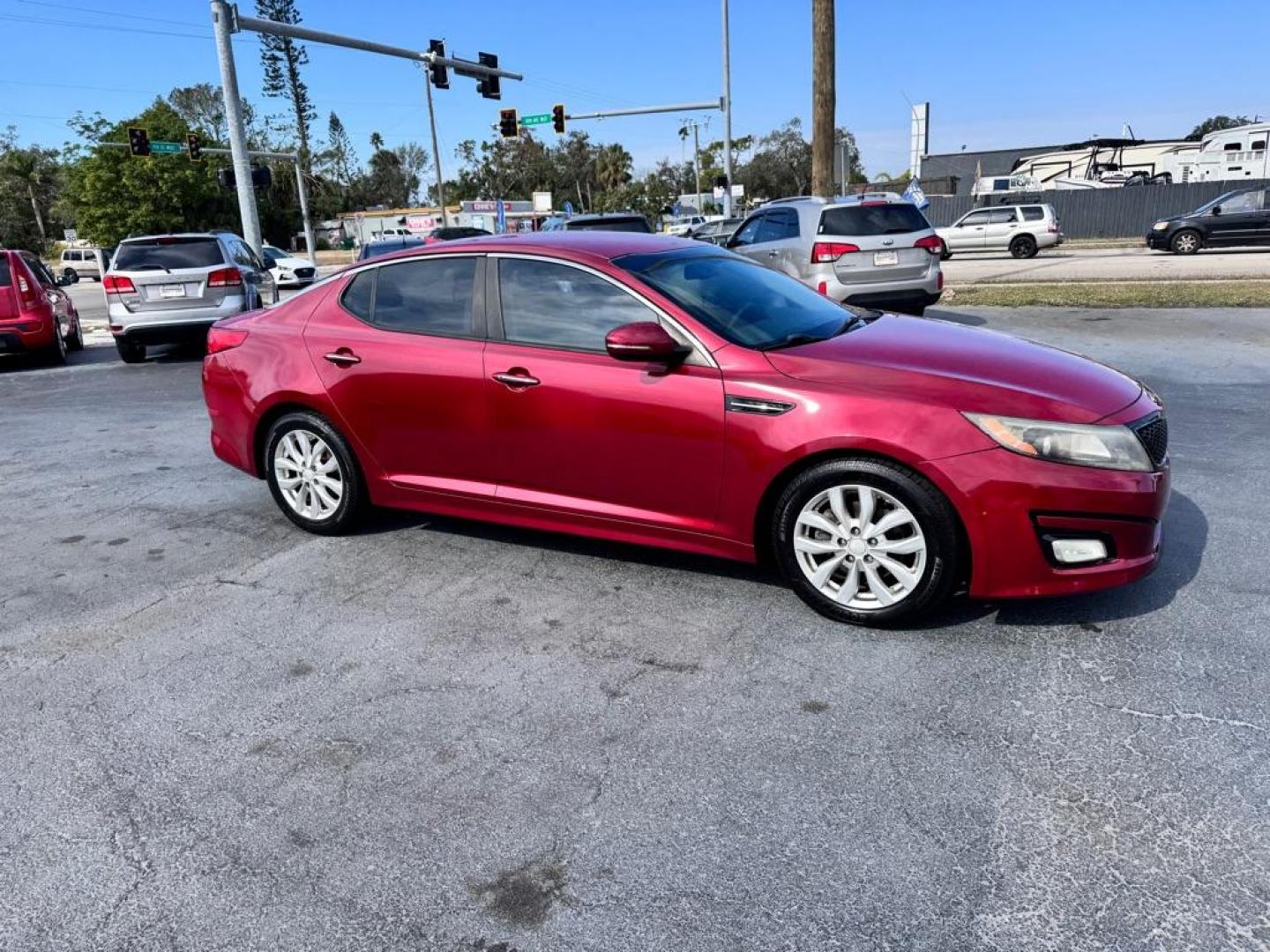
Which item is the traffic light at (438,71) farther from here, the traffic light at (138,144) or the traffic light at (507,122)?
the traffic light at (138,144)

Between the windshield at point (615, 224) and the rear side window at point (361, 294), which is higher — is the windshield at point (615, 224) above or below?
above

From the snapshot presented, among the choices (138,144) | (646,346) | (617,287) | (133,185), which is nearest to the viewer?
(646,346)

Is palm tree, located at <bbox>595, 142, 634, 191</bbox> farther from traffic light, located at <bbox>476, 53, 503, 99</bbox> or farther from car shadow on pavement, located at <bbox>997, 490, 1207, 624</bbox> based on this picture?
car shadow on pavement, located at <bbox>997, 490, 1207, 624</bbox>

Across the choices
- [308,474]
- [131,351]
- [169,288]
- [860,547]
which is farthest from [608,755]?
[131,351]

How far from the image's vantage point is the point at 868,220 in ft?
38.7

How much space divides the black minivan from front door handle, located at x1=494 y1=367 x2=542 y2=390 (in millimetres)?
26517

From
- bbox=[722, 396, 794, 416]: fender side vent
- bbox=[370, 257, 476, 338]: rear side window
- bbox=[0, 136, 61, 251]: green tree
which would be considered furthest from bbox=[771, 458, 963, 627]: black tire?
bbox=[0, 136, 61, 251]: green tree

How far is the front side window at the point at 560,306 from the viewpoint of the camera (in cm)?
437

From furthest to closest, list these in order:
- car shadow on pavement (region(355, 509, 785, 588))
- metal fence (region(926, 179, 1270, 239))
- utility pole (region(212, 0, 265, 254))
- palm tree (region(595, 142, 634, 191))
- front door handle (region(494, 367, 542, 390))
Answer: palm tree (region(595, 142, 634, 191)) → metal fence (region(926, 179, 1270, 239)) → utility pole (region(212, 0, 265, 254)) → car shadow on pavement (region(355, 509, 785, 588)) → front door handle (region(494, 367, 542, 390))

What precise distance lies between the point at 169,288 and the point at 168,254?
1.83 ft

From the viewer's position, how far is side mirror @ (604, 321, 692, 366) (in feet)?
13.3

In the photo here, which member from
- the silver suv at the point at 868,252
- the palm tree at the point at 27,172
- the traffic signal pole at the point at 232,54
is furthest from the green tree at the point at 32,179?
the silver suv at the point at 868,252

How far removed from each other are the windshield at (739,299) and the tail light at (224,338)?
7.75 ft

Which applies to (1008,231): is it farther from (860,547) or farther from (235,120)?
(860,547)
